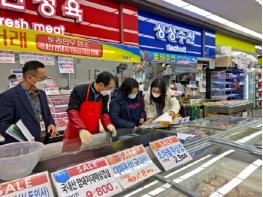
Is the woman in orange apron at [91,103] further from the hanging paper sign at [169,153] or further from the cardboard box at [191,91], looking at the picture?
the cardboard box at [191,91]

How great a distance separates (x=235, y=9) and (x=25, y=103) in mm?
6640

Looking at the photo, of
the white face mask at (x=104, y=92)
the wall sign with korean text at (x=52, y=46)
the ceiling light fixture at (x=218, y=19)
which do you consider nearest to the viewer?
the white face mask at (x=104, y=92)

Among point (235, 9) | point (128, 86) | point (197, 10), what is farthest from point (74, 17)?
point (235, 9)

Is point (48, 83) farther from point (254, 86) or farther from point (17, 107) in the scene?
point (254, 86)

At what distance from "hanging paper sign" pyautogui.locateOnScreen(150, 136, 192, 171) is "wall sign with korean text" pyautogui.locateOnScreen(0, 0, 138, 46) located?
11.5 feet

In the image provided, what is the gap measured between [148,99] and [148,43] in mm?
3732

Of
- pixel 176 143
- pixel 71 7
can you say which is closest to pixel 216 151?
pixel 176 143

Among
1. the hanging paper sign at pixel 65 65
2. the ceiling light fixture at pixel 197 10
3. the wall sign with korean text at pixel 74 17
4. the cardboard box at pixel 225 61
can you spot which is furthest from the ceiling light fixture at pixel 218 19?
the hanging paper sign at pixel 65 65

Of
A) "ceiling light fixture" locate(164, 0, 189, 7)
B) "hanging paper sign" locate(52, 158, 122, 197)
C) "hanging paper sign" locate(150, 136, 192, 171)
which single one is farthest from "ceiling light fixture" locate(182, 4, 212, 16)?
"hanging paper sign" locate(52, 158, 122, 197)

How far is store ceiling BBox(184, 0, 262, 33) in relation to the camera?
20.3 feet

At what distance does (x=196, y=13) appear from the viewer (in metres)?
6.98

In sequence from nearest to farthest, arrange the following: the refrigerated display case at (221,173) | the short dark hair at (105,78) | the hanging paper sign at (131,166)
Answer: the hanging paper sign at (131,166) < the refrigerated display case at (221,173) < the short dark hair at (105,78)

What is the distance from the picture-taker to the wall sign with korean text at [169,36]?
635cm

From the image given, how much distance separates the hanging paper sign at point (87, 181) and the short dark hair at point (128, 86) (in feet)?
5.52
